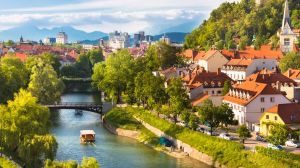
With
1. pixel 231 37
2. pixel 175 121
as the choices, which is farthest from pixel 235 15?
pixel 175 121

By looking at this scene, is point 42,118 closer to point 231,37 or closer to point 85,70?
point 231,37

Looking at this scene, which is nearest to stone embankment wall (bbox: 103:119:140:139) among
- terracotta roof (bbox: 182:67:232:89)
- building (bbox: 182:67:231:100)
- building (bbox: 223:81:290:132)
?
building (bbox: 182:67:231:100)

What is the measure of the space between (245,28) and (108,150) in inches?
2810

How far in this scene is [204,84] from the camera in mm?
66125

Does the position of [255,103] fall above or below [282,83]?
below

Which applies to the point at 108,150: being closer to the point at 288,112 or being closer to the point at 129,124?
the point at 129,124

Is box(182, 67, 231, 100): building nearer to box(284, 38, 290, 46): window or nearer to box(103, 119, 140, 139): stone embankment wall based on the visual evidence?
box(103, 119, 140, 139): stone embankment wall

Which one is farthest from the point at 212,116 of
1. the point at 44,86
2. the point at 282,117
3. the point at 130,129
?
the point at 44,86

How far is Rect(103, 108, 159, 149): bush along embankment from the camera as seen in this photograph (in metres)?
55.8

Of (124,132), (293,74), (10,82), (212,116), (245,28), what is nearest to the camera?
(212,116)

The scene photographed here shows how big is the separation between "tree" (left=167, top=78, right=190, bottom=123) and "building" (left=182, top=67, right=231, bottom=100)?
17.0 feet

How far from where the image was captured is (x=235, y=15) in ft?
420

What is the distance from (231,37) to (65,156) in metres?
74.7

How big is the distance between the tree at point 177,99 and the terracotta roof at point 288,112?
9.61m
